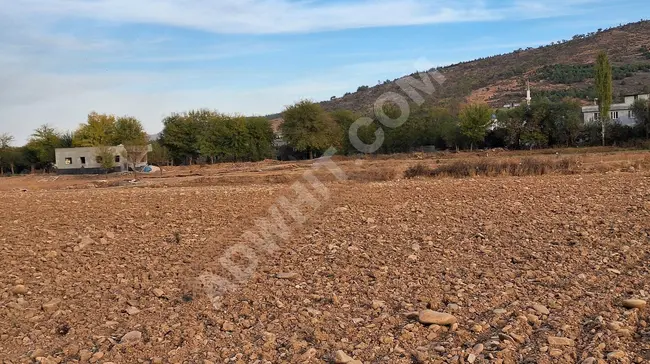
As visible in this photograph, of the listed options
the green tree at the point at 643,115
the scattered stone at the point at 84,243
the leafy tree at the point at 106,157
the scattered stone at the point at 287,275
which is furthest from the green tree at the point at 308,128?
the scattered stone at the point at 287,275

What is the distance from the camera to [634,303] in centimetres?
476

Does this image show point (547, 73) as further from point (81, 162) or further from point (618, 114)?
point (81, 162)

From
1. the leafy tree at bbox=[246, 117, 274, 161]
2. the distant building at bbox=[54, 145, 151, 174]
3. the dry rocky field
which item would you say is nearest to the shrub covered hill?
the leafy tree at bbox=[246, 117, 274, 161]

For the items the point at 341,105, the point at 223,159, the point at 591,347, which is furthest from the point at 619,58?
the point at 591,347

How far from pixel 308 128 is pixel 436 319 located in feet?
158

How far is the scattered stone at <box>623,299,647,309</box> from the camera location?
4.75 metres

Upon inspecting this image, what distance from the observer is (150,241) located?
786cm

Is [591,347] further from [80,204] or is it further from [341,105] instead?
[341,105]

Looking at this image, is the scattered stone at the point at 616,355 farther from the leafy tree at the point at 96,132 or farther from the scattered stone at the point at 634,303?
the leafy tree at the point at 96,132

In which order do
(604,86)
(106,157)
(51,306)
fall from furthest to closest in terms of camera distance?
1. (106,157)
2. (604,86)
3. (51,306)

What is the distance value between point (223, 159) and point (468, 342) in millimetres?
51868

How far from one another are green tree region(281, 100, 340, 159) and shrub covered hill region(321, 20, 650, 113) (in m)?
13.2

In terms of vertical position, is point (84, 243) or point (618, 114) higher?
point (618, 114)

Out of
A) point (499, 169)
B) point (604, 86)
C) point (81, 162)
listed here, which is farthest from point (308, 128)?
point (499, 169)
